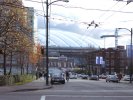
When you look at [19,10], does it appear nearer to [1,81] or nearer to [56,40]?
[1,81]

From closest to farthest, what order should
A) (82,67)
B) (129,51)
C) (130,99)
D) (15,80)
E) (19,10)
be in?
(130,99)
(19,10)
(15,80)
(129,51)
(82,67)

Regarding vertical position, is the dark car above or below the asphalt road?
above

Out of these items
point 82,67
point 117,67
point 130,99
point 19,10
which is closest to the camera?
point 130,99

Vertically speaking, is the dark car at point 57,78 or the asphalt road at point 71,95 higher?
the dark car at point 57,78

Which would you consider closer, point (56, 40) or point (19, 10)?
point (19, 10)

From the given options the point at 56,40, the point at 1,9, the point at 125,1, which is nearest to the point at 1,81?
the point at 1,9

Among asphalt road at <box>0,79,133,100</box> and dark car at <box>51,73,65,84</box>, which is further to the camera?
dark car at <box>51,73,65,84</box>

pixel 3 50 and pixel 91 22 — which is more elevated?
pixel 91 22

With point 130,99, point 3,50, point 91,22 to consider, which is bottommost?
point 130,99

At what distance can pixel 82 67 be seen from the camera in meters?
181

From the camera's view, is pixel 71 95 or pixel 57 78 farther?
pixel 57 78

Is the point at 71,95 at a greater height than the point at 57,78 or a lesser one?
lesser

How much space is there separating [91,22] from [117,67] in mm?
124281

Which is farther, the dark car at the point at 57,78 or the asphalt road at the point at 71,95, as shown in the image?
the dark car at the point at 57,78
